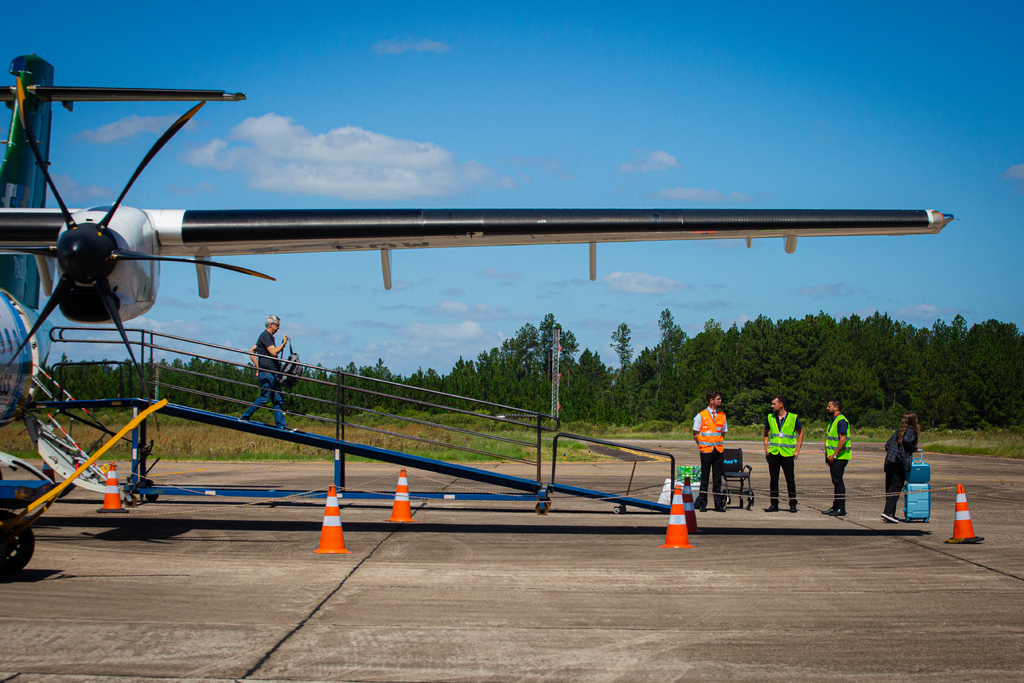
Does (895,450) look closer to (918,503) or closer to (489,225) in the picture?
(918,503)

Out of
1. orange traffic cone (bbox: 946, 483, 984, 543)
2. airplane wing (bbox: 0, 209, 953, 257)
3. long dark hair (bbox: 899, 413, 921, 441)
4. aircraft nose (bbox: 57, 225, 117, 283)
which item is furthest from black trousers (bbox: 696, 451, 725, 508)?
aircraft nose (bbox: 57, 225, 117, 283)

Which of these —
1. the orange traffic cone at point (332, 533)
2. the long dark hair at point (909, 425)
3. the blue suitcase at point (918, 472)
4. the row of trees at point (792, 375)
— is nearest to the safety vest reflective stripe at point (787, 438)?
the long dark hair at point (909, 425)

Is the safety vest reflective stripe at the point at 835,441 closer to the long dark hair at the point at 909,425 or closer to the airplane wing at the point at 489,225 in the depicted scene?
the long dark hair at the point at 909,425

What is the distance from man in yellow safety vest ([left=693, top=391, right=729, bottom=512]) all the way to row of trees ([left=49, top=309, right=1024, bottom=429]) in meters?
35.9

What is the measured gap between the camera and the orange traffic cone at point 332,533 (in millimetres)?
7816

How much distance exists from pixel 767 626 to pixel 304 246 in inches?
283

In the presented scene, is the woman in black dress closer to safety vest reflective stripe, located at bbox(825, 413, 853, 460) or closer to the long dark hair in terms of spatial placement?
the long dark hair

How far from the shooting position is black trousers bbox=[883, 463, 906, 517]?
10.7m

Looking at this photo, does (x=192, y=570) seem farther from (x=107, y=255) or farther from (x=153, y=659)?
(x=107, y=255)

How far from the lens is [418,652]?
463 cm

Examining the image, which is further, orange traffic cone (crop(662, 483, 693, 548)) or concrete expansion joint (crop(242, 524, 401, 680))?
orange traffic cone (crop(662, 483, 693, 548))

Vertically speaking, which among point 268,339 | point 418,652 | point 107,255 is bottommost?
point 418,652

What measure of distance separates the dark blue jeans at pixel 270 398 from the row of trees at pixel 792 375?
34.9 metres

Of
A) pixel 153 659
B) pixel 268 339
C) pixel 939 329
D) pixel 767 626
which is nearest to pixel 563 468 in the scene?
pixel 268 339
